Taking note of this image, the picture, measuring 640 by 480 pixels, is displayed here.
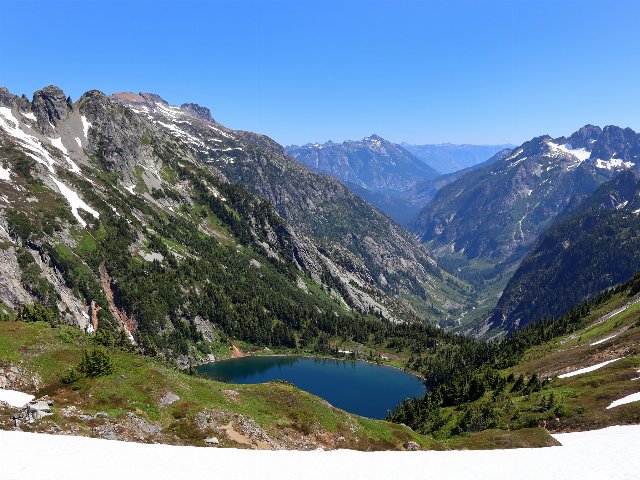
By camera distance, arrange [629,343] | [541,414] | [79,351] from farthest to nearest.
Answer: [629,343]
[541,414]
[79,351]

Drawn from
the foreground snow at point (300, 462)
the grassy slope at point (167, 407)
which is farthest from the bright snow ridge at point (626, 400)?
the grassy slope at point (167, 407)

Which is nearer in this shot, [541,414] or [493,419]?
[541,414]

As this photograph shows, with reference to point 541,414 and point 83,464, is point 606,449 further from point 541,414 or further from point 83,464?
point 83,464

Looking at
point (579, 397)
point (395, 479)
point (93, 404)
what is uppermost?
point (93, 404)

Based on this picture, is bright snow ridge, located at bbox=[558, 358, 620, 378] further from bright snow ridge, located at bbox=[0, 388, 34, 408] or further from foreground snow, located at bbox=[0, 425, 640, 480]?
bright snow ridge, located at bbox=[0, 388, 34, 408]

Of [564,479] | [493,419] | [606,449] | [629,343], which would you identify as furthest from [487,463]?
[629,343]

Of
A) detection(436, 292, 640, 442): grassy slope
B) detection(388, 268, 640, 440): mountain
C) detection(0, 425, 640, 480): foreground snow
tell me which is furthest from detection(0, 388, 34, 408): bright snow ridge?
detection(388, 268, 640, 440): mountain

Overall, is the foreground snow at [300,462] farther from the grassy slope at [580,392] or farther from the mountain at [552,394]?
the mountain at [552,394]
